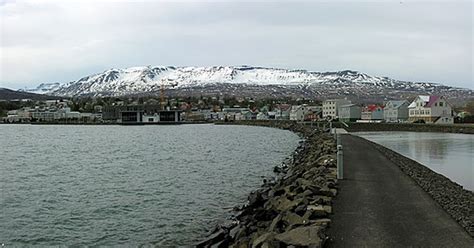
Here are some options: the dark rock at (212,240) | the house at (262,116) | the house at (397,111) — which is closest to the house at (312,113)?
the house at (397,111)

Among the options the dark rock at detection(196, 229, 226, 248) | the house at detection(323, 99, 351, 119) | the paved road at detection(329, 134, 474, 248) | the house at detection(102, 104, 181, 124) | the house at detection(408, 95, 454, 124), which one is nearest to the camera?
the paved road at detection(329, 134, 474, 248)

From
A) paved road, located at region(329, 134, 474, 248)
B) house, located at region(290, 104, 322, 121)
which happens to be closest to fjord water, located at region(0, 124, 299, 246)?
paved road, located at region(329, 134, 474, 248)

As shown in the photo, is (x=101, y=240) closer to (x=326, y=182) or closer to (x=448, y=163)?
(x=326, y=182)

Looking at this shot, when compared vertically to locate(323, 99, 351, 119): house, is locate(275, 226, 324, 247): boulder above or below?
below

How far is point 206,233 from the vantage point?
12.2m

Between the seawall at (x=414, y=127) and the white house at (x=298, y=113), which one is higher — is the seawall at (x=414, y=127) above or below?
below

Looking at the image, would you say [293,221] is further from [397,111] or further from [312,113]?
[312,113]

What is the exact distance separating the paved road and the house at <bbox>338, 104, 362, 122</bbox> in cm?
9211

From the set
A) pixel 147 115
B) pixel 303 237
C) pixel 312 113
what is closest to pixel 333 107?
pixel 312 113

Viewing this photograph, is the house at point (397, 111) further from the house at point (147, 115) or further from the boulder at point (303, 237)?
the boulder at point (303, 237)

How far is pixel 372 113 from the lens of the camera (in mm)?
101688

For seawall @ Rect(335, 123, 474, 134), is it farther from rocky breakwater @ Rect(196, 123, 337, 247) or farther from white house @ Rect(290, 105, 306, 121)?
rocky breakwater @ Rect(196, 123, 337, 247)

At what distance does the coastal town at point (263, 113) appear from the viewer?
279 feet

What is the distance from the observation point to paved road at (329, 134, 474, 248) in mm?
7258
